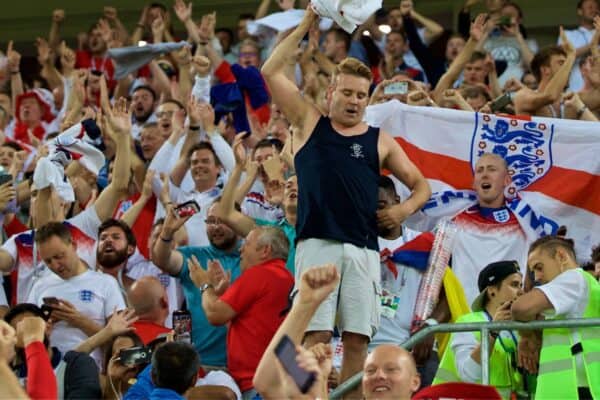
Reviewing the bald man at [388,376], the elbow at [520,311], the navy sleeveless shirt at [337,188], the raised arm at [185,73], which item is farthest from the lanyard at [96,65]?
the bald man at [388,376]

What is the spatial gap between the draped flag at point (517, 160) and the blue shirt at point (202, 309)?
1.29m

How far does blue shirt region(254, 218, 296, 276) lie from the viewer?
932 cm

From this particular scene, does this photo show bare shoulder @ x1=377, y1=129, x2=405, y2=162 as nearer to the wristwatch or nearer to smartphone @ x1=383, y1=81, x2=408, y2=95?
the wristwatch

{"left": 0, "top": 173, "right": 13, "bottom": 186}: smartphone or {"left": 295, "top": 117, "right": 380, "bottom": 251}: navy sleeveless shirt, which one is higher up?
{"left": 0, "top": 173, "right": 13, "bottom": 186}: smartphone

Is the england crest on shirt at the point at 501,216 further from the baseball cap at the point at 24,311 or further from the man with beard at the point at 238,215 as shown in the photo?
the baseball cap at the point at 24,311

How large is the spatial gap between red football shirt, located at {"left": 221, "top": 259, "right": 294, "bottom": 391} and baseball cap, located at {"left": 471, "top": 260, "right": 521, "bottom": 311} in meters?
1.16

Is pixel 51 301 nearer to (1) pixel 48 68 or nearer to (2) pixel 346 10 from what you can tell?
(2) pixel 346 10

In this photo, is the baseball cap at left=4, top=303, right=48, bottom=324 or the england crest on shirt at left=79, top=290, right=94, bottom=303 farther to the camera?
the england crest on shirt at left=79, top=290, right=94, bottom=303

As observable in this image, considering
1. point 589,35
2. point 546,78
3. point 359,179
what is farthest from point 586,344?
point 589,35

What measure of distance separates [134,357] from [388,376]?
244cm

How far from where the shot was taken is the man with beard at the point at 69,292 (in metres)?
Result: 9.53

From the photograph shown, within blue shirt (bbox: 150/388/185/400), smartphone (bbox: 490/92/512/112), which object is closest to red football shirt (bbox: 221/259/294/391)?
blue shirt (bbox: 150/388/185/400)

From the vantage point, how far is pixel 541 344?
7.84 metres

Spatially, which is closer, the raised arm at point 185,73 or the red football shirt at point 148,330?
the red football shirt at point 148,330
